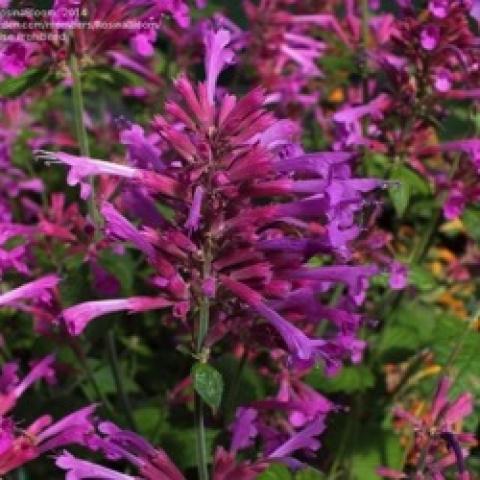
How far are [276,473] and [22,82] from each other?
1330 mm

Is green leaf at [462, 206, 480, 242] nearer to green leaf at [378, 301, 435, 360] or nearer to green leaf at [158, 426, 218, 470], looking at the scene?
green leaf at [378, 301, 435, 360]

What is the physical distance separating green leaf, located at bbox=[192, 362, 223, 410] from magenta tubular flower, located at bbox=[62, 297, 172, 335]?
0.53 ft

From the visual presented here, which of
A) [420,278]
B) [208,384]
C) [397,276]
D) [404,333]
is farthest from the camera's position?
[404,333]

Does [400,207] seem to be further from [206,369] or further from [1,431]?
[1,431]

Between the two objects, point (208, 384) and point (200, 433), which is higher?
point (208, 384)

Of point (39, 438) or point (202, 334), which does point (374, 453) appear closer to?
point (39, 438)

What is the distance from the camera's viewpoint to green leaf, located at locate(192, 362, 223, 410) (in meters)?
1.86

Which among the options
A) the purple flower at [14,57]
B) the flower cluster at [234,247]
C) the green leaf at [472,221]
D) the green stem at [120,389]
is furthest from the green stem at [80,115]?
the green leaf at [472,221]

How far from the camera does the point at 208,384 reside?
6.19ft

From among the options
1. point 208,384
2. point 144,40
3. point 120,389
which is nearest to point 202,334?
point 208,384

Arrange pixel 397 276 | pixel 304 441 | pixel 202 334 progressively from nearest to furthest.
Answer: pixel 202 334
pixel 304 441
pixel 397 276

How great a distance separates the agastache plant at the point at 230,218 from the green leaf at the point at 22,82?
0.75 metres

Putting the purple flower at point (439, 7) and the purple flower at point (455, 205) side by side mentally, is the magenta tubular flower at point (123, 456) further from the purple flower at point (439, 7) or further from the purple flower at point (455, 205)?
the purple flower at point (439, 7)

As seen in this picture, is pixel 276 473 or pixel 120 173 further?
pixel 276 473
